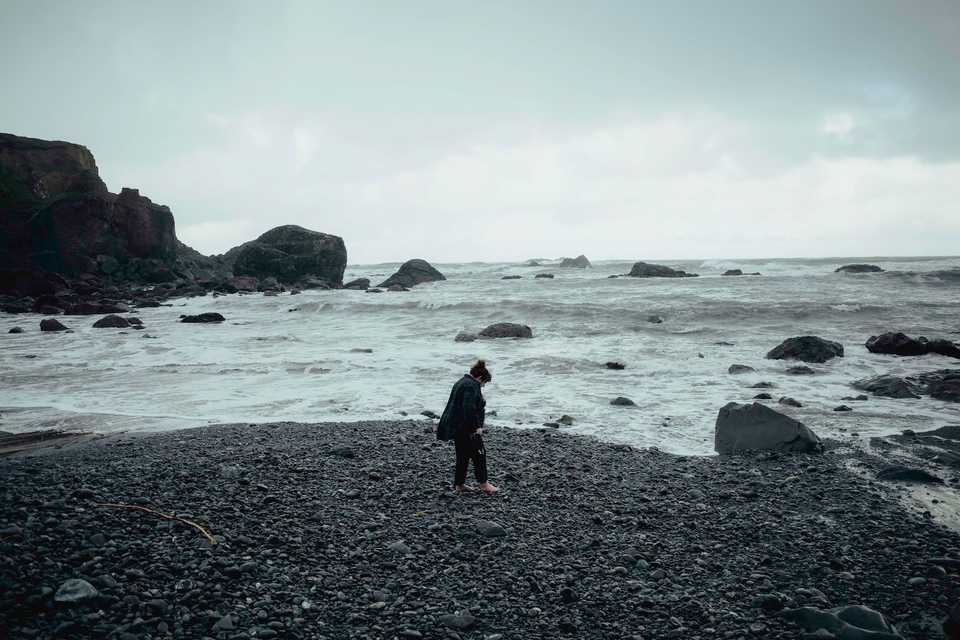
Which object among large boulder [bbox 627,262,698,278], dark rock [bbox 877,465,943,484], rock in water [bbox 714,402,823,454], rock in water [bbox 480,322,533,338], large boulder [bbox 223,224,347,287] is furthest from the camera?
large boulder [bbox 627,262,698,278]

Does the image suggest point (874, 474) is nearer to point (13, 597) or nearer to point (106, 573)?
point (106, 573)

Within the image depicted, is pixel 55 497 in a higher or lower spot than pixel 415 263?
lower

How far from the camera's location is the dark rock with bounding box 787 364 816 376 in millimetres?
13742

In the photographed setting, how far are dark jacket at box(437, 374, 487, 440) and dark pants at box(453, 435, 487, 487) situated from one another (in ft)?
0.27

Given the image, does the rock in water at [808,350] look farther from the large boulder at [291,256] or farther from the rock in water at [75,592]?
the large boulder at [291,256]

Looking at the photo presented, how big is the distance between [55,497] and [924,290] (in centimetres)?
4118

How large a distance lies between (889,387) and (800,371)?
2.37 metres

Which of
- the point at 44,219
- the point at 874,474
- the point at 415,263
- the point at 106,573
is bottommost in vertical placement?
the point at 874,474

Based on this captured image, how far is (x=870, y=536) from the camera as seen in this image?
5277 mm

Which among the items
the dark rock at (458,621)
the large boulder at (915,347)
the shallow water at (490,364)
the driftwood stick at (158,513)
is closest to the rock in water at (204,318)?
the shallow water at (490,364)

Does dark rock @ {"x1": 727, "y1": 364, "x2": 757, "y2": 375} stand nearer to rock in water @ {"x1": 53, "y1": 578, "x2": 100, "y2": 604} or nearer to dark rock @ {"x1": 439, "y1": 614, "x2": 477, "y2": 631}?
dark rock @ {"x1": 439, "y1": 614, "x2": 477, "y2": 631}

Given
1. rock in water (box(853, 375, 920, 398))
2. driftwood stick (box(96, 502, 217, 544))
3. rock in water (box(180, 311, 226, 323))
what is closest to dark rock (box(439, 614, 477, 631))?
driftwood stick (box(96, 502, 217, 544))

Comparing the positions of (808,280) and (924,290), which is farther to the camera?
(808,280)

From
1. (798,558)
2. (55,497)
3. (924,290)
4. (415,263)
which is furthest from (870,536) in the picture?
(415,263)
